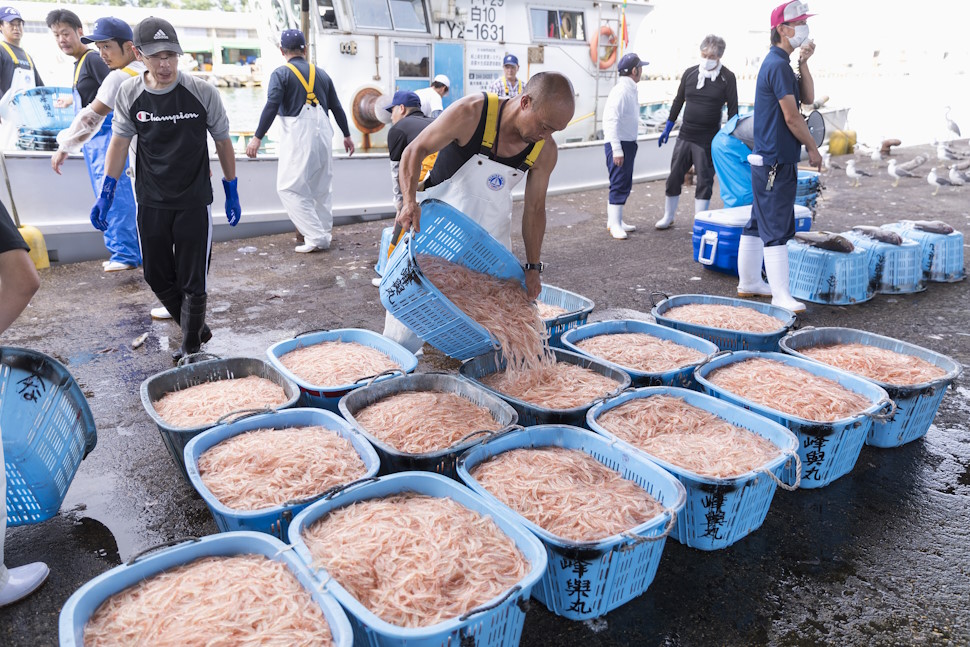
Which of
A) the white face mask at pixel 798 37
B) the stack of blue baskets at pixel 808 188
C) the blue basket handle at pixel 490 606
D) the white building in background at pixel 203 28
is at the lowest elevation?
the blue basket handle at pixel 490 606

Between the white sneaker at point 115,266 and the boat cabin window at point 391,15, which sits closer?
the white sneaker at point 115,266

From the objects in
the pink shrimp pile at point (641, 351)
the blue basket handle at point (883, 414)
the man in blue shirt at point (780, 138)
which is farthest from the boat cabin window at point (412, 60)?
the blue basket handle at point (883, 414)

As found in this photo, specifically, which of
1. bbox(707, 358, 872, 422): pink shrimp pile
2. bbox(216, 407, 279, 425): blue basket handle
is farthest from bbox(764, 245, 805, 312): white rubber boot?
bbox(216, 407, 279, 425): blue basket handle

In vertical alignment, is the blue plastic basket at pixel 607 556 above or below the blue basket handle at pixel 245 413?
below

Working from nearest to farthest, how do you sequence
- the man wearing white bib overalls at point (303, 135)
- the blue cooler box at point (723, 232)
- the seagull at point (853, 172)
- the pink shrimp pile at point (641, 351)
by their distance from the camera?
the pink shrimp pile at point (641, 351), the blue cooler box at point (723, 232), the man wearing white bib overalls at point (303, 135), the seagull at point (853, 172)

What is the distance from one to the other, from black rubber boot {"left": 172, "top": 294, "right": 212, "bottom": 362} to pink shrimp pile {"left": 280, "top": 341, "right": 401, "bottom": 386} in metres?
1.12

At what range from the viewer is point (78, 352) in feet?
17.3

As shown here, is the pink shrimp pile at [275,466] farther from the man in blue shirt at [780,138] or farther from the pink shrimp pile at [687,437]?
the man in blue shirt at [780,138]

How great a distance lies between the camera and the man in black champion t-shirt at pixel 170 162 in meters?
4.28

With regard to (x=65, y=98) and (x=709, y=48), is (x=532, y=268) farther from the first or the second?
(x=65, y=98)

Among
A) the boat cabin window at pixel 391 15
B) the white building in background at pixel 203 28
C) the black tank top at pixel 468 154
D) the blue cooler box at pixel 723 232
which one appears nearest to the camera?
the black tank top at pixel 468 154

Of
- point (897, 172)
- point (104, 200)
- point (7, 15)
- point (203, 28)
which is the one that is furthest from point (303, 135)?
point (203, 28)

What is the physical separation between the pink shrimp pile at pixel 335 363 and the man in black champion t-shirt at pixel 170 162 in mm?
1257

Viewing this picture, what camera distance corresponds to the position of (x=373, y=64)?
952 cm
